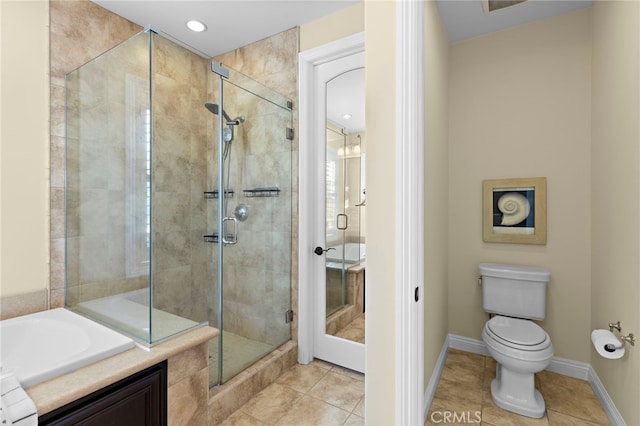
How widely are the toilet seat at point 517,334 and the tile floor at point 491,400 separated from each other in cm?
40

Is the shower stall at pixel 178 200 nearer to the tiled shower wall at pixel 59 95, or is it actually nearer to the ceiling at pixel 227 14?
the tiled shower wall at pixel 59 95

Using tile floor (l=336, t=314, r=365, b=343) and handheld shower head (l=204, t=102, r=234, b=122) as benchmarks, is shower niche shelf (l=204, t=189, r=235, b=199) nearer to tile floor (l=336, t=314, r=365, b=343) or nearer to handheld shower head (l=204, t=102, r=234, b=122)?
handheld shower head (l=204, t=102, r=234, b=122)

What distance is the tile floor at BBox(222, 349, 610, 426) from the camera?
173 centimetres

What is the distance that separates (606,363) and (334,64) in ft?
8.63

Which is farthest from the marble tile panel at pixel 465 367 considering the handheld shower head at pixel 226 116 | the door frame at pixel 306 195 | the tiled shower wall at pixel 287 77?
the handheld shower head at pixel 226 116

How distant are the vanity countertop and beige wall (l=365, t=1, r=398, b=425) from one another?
0.88 m

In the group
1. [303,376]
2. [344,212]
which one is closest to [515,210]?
[344,212]

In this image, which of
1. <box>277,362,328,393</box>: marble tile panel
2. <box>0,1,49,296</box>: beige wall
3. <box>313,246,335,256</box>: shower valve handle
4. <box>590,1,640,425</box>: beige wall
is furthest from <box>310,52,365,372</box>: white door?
<box>0,1,49,296</box>: beige wall

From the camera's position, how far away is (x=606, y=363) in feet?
5.91

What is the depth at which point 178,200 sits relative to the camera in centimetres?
243

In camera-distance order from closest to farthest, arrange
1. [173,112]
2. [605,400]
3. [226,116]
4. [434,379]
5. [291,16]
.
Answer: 1. [605,400]
2. [434,379]
3. [226,116]
4. [291,16]
5. [173,112]

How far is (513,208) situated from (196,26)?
9.26 feet

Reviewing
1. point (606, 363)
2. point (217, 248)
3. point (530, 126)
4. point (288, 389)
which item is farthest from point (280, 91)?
point (606, 363)

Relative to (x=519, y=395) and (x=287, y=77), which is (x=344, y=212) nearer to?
(x=287, y=77)
